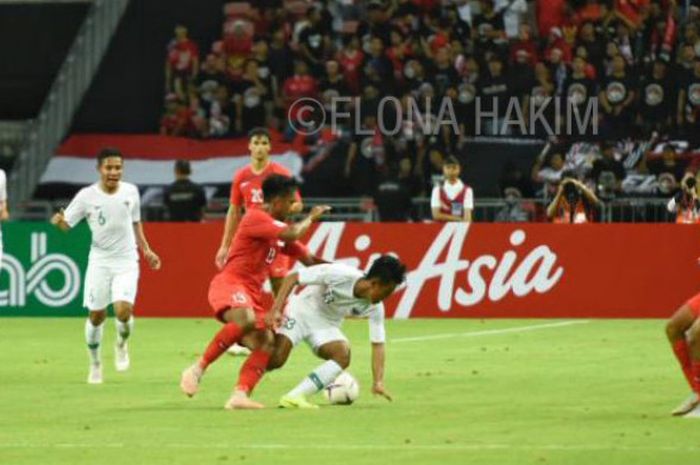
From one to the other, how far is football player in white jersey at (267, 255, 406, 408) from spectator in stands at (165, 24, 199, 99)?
18.6m

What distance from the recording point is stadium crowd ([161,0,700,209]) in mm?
31188

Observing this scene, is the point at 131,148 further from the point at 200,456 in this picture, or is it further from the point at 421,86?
the point at 200,456

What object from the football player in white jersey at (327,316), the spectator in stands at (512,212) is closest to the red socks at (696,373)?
the football player in white jersey at (327,316)

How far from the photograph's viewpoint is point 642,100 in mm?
31484

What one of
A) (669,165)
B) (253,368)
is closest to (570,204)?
(669,165)

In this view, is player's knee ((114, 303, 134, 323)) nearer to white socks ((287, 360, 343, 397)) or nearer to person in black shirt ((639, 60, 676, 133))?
white socks ((287, 360, 343, 397))

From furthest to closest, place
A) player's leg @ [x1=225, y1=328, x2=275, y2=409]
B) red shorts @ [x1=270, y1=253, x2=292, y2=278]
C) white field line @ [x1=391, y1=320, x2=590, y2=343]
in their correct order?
white field line @ [x1=391, y1=320, x2=590, y2=343] < red shorts @ [x1=270, y1=253, x2=292, y2=278] < player's leg @ [x1=225, y1=328, x2=275, y2=409]

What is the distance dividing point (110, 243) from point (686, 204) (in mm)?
9408

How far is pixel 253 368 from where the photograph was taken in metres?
15.6

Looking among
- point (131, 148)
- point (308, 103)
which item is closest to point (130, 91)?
point (131, 148)

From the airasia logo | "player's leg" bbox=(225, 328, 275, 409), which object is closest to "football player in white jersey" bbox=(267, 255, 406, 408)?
"player's leg" bbox=(225, 328, 275, 409)

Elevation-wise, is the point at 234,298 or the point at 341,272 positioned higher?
the point at 341,272

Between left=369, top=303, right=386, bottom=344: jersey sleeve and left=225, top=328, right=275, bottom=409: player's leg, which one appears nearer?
left=225, top=328, right=275, bottom=409: player's leg

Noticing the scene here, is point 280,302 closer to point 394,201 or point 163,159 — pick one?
point 394,201
